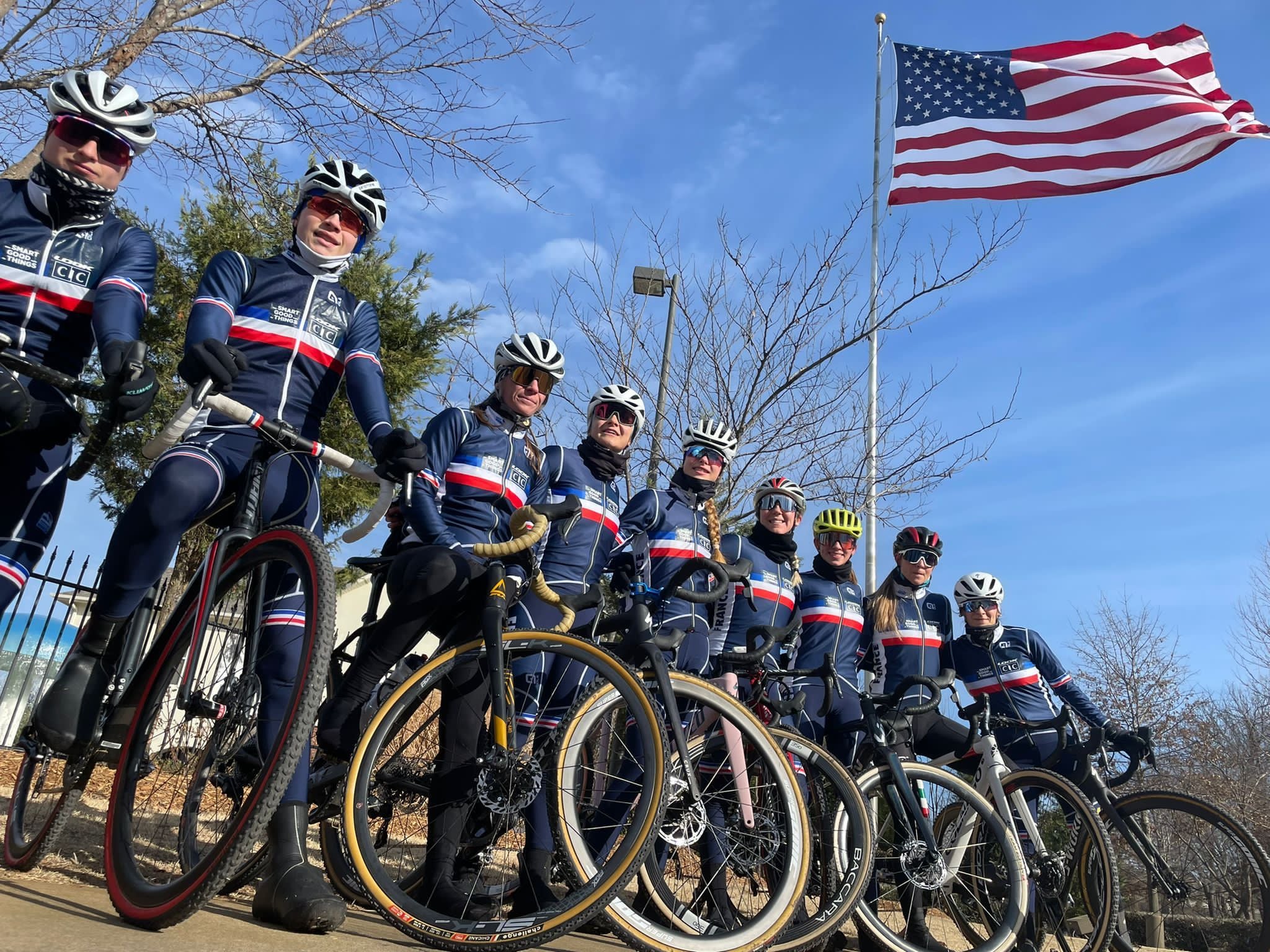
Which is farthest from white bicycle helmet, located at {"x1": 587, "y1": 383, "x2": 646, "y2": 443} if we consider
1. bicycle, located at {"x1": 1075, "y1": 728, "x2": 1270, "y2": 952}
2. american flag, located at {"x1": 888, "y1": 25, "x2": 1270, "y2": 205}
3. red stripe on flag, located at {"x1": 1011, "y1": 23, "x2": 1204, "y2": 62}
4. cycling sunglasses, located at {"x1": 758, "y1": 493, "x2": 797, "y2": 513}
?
red stripe on flag, located at {"x1": 1011, "y1": 23, "x2": 1204, "y2": 62}

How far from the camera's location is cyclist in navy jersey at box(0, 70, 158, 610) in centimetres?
318

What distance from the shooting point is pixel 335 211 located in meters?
3.73

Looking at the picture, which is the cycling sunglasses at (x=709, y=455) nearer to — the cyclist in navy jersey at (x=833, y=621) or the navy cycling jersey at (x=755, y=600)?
the navy cycling jersey at (x=755, y=600)

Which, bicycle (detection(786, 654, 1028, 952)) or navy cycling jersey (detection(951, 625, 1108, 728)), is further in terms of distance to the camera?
navy cycling jersey (detection(951, 625, 1108, 728))

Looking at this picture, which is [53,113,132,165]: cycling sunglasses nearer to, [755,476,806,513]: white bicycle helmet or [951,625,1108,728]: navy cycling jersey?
[755,476,806,513]: white bicycle helmet

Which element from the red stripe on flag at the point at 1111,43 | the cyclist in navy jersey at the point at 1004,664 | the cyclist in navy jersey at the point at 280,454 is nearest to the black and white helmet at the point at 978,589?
the cyclist in navy jersey at the point at 1004,664

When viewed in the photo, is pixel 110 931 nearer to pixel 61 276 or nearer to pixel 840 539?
pixel 61 276

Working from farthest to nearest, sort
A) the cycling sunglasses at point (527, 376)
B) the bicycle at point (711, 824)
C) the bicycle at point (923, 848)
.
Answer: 1. the bicycle at point (923, 848)
2. the cycling sunglasses at point (527, 376)
3. the bicycle at point (711, 824)

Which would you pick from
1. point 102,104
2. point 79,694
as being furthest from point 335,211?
point 79,694

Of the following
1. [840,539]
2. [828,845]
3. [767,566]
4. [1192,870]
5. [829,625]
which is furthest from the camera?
[840,539]

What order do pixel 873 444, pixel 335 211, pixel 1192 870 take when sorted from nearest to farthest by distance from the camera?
1. pixel 335 211
2. pixel 1192 870
3. pixel 873 444

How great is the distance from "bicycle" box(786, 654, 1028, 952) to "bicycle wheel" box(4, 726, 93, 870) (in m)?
3.09

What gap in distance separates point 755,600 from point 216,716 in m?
3.79

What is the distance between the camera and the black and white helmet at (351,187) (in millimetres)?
3664
